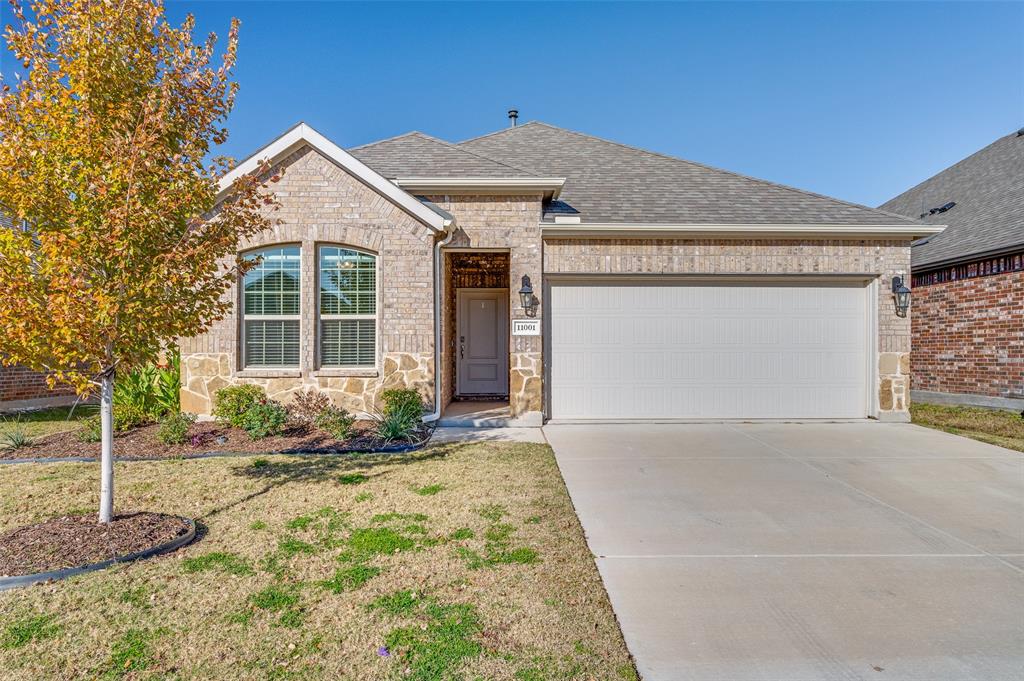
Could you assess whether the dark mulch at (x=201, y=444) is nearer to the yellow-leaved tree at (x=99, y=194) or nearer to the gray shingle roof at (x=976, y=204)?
the yellow-leaved tree at (x=99, y=194)

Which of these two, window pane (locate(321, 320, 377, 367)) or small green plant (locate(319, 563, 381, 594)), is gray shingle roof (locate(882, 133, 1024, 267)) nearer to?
window pane (locate(321, 320, 377, 367))

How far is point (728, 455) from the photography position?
705 cm

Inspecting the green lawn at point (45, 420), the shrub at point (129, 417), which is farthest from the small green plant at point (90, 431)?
the green lawn at point (45, 420)

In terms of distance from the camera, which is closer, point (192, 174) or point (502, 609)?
point (502, 609)

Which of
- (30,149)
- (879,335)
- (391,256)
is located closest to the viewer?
(30,149)

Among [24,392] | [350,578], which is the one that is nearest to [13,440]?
[24,392]

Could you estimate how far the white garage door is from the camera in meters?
9.49

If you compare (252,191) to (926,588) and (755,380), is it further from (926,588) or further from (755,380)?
(755,380)

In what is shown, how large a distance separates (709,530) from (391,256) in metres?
6.24

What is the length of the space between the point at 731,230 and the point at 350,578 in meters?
8.16

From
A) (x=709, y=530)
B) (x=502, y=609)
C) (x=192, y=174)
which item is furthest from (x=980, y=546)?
(x=192, y=174)

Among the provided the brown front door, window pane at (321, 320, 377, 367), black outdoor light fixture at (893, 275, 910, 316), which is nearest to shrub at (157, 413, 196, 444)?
window pane at (321, 320, 377, 367)

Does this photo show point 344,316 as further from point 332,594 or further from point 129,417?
point 332,594

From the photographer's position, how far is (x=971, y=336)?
11305 millimetres
